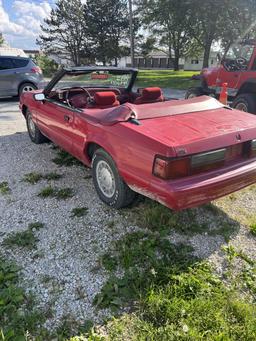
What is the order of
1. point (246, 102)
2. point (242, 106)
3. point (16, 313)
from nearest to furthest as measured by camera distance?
point (16, 313) → point (246, 102) → point (242, 106)

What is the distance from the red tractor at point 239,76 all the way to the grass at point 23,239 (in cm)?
583

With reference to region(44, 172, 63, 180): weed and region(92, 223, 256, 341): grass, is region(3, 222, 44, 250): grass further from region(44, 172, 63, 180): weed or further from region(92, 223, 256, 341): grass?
region(44, 172, 63, 180): weed

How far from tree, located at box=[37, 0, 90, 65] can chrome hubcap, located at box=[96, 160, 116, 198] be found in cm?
3638

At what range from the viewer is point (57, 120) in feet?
13.9

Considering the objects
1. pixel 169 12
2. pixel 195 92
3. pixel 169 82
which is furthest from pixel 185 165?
pixel 169 12

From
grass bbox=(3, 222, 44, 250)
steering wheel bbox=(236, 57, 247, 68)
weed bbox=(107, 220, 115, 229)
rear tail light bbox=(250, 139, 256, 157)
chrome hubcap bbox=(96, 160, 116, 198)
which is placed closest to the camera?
grass bbox=(3, 222, 44, 250)

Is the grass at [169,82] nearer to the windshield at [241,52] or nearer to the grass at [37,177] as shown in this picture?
the windshield at [241,52]

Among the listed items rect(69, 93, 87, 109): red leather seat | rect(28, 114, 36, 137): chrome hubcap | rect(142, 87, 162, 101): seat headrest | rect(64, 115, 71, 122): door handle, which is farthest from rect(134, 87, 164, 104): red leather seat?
rect(28, 114, 36, 137): chrome hubcap

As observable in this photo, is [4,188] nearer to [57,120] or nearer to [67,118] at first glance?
[57,120]

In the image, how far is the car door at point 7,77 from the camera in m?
10.3

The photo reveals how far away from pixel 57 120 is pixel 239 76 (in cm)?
533

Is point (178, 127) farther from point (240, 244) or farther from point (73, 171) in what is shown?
point (73, 171)

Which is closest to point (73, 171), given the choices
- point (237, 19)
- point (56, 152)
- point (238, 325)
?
point (56, 152)

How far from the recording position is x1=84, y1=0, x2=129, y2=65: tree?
1388 inches
